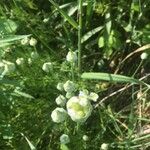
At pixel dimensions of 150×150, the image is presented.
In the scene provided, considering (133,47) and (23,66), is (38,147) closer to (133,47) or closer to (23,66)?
(23,66)

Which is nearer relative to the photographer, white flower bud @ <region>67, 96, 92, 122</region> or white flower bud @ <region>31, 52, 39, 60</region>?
white flower bud @ <region>67, 96, 92, 122</region>

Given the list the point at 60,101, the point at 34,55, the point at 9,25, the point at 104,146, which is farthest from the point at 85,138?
the point at 9,25

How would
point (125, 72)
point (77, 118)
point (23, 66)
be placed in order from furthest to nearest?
point (125, 72) → point (23, 66) → point (77, 118)

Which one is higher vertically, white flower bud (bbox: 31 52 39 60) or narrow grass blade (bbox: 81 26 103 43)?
narrow grass blade (bbox: 81 26 103 43)

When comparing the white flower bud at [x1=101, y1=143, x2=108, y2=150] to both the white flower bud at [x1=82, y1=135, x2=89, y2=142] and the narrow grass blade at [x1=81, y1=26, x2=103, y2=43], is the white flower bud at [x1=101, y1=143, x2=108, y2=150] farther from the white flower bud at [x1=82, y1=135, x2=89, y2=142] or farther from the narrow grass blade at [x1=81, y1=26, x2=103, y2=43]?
the narrow grass blade at [x1=81, y1=26, x2=103, y2=43]

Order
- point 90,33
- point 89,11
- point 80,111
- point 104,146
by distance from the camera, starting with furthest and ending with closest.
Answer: point 90,33, point 89,11, point 104,146, point 80,111

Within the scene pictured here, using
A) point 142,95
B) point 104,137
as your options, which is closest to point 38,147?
point 104,137

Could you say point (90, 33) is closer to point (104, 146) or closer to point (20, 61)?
point (20, 61)

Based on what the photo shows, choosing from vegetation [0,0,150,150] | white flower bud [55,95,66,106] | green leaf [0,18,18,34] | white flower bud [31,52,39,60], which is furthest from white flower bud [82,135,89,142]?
green leaf [0,18,18,34]
